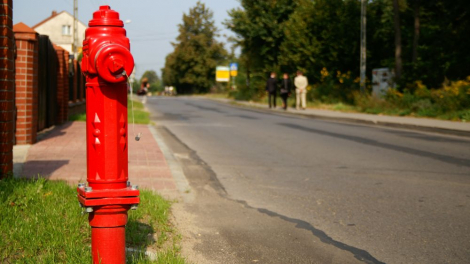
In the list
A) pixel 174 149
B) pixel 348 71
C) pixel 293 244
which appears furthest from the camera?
pixel 348 71

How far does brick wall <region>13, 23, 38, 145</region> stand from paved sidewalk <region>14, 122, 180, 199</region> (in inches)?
12.4

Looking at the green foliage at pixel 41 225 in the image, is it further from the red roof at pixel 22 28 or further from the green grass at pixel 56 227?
the red roof at pixel 22 28

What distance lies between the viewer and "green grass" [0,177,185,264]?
3859 millimetres

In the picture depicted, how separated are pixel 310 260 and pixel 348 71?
2875 cm

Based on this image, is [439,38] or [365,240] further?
[439,38]

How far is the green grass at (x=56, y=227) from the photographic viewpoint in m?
3.86

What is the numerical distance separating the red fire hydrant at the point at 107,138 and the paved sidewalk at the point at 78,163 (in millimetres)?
3257

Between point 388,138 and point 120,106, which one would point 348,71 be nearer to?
point 388,138

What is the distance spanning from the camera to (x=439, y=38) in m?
22.6

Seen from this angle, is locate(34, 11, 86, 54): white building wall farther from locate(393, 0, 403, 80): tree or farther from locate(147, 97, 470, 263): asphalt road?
locate(147, 97, 470, 263): asphalt road

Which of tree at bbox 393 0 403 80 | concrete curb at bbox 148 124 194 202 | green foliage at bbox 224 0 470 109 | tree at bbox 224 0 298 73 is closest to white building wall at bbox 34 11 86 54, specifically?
green foliage at bbox 224 0 470 109

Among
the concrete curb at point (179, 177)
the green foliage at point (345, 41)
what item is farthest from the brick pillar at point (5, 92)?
the green foliage at point (345, 41)

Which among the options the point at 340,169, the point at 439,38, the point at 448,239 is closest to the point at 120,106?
the point at 448,239

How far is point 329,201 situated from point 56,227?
3.22 metres
